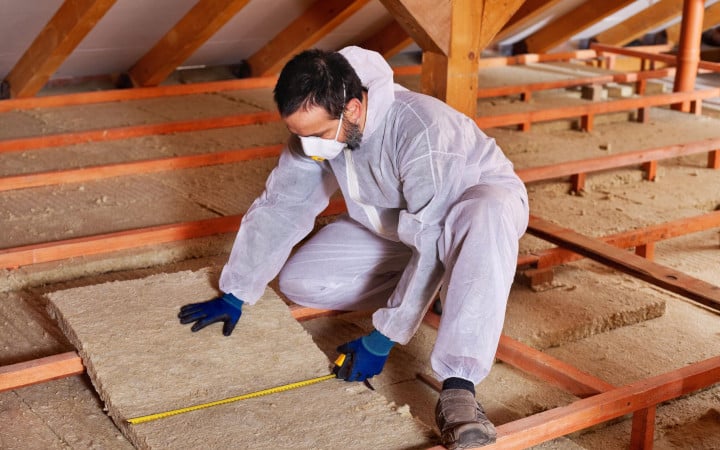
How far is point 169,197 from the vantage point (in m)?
4.02

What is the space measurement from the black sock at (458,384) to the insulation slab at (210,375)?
131 millimetres

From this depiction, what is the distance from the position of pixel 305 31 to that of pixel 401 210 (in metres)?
3.71

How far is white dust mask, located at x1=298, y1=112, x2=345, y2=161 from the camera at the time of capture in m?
2.31

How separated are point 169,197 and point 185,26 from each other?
69.9 inches

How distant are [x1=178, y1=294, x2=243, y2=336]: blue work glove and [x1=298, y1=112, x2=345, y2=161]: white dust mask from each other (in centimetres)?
60

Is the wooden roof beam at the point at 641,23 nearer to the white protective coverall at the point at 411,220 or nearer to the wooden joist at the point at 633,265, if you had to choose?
the wooden joist at the point at 633,265

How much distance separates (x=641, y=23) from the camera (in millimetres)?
7891

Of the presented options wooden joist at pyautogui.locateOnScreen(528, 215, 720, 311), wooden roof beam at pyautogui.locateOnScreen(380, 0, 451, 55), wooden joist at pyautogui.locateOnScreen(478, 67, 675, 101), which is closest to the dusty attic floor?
wooden joist at pyautogui.locateOnScreen(528, 215, 720, 311)

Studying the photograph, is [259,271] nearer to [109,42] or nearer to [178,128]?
[178,128]

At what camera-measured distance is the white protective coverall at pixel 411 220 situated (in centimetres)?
221

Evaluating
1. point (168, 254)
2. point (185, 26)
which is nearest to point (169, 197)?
point (168, 254)

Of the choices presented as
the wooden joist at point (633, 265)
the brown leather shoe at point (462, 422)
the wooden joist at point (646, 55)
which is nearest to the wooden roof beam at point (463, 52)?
the wooden joist at point (633, 265)

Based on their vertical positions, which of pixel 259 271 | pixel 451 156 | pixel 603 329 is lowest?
pixel 603 329

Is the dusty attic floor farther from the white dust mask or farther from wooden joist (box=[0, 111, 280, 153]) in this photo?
the white dust mask
